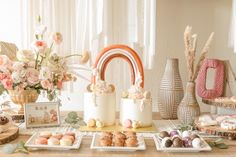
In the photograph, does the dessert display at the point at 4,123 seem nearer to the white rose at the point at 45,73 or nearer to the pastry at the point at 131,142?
the white rose at the point at 45,73

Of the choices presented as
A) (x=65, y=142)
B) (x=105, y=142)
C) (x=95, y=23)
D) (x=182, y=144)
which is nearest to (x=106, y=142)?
(x=105, y=142)

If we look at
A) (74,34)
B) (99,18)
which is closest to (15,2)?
(74,34)

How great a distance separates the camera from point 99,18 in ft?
5.41

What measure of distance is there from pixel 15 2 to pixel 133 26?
0.59 m

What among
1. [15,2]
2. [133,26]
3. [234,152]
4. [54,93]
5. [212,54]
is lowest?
[234,152]

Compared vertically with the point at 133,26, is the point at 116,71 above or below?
below

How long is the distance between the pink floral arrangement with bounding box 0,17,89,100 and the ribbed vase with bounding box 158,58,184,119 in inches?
14.8

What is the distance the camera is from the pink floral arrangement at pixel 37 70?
145 centimetres

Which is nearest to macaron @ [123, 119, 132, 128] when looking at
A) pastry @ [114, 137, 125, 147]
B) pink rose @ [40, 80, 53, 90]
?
pastry @ [114, 137, 125, 147]

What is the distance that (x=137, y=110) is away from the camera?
1.43 meters

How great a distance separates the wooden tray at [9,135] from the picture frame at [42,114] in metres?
0.09

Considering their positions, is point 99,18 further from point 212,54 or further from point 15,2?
point 212,54

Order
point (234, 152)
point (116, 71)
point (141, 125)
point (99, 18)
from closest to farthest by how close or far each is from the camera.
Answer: point (234, 152) < point (141, 125) < point (99, 18) < point (116, 71)

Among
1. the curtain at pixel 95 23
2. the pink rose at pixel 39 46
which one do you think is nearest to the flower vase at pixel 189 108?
the curtain at pixel 95 23
